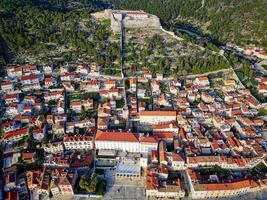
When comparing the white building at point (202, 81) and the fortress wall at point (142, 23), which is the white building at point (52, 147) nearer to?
the white building at point (202, 81)

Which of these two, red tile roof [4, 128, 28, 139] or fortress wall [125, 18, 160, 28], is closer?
red tile roof [4, 128, 28, 139]

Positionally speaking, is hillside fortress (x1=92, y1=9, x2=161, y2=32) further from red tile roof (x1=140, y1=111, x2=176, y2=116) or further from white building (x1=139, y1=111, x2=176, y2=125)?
white building (x1=139, y1=111, x2=176, y2=125)

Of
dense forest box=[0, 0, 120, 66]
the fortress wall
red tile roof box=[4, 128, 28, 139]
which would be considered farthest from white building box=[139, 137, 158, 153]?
the fortress wall

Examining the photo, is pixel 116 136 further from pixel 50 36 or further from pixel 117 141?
pixel 50 36

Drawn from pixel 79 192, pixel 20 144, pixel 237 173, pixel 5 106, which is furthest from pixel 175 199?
pixel 5 106

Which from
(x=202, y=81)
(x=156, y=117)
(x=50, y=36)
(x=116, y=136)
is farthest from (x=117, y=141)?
(x=50, y=36)

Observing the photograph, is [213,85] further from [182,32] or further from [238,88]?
[182,32]

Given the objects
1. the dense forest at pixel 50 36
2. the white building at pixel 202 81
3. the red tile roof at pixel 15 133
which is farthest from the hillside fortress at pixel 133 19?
the red tile roof at pixel 15 133
